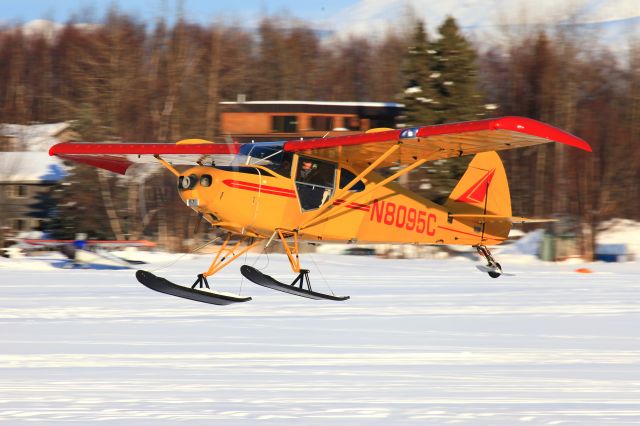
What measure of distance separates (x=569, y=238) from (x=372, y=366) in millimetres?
16391

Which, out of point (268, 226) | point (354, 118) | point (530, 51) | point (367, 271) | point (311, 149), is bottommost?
point (367, 271)

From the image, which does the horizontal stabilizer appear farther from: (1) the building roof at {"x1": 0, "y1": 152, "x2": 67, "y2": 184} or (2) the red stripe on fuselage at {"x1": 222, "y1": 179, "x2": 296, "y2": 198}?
(1) the building roof at {"x1": 0, "y1": 152, "x2": 67, "y2": 184}

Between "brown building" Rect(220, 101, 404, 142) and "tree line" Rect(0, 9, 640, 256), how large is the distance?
130 centimetres

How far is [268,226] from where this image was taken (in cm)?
1063

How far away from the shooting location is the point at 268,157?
1073 centimetres

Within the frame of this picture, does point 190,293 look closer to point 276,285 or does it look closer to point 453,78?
point 276,285

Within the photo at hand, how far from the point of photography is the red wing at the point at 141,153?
11039mm

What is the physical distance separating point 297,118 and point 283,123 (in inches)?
26.8

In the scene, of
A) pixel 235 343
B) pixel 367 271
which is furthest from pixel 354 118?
pixel 235 343

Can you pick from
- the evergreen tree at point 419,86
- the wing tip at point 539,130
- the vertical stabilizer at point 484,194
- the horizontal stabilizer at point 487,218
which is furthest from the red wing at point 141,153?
the evergreen tree at point 419,86

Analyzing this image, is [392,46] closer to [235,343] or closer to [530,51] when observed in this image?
[530,51]

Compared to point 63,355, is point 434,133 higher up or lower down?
higher up

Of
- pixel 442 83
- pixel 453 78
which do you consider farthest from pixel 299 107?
pixel 453 78

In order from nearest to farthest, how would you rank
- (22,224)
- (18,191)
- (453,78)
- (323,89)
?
(453,78) < (18,191) < (22,224) < (323,89)
